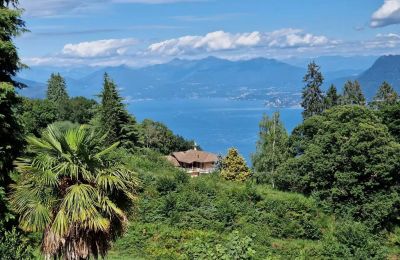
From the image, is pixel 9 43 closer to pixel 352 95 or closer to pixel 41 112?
pixel 41 112

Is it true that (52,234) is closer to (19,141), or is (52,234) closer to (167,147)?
(19,141)

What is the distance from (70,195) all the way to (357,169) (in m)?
23.1

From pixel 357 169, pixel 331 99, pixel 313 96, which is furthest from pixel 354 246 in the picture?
pixel 331 99

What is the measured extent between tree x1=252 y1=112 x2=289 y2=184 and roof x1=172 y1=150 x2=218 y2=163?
2728 centimetres

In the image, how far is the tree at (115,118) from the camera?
147ft

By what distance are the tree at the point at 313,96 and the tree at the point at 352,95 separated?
3527 millimetres

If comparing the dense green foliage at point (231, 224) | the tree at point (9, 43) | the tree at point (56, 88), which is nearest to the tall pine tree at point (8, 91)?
the tree at point (9, 43)

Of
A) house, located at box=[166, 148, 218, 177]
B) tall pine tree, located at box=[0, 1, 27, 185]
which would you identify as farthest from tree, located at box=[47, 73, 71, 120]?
tall pine tree, located at box=[0, 1, 27, 185]

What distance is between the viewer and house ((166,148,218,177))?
76.1 m

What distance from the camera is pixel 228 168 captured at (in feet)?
171

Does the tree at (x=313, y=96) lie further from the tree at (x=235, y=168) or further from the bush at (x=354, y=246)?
the bush at (x=354, y=246)

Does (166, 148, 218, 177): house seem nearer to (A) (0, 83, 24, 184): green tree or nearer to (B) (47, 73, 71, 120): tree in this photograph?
(B) (47, 73, 71, 120): tree

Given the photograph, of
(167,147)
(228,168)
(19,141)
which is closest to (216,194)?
(19,141)

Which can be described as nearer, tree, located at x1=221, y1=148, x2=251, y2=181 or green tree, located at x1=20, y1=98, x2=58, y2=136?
tree, located at x1=221, y1=148, x2=251, y2=181
